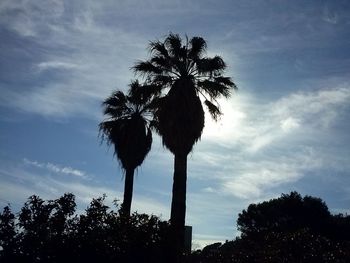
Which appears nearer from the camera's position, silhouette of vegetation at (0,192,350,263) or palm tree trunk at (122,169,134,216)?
silhouette of vegetation at (0,192,350,263)

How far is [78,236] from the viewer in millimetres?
14750

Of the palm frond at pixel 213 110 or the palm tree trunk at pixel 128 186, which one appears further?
the palm tree trunk at pixel 128 186

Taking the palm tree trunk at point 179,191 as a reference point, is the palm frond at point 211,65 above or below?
above

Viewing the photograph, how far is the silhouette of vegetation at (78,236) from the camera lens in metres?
13.6

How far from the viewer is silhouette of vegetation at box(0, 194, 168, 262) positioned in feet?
44.7

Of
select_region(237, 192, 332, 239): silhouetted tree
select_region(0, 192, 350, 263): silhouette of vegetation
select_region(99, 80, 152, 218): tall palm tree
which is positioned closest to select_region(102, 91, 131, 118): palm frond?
select_region(99, 80, 152, 218): tall palm tree

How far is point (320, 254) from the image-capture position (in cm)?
1897

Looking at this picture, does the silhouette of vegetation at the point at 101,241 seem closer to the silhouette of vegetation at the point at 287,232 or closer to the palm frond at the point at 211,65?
the silhouette of vegetation at the point at 287,232

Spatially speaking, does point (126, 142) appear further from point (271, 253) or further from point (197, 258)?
point (271, 253)

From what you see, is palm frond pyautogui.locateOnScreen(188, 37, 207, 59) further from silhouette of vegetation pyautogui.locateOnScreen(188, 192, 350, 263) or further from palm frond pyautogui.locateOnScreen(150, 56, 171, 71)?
silhouette of vegetation pyautogui.locateOnScreen(188, 192, 350, 263)

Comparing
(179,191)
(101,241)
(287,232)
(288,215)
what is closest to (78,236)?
(101,241)

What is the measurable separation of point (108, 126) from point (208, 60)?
9.92 metres

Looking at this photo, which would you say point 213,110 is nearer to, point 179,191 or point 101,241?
point 179,191

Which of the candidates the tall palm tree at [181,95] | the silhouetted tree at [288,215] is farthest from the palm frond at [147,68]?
the silhouetted tree at [288,215]
